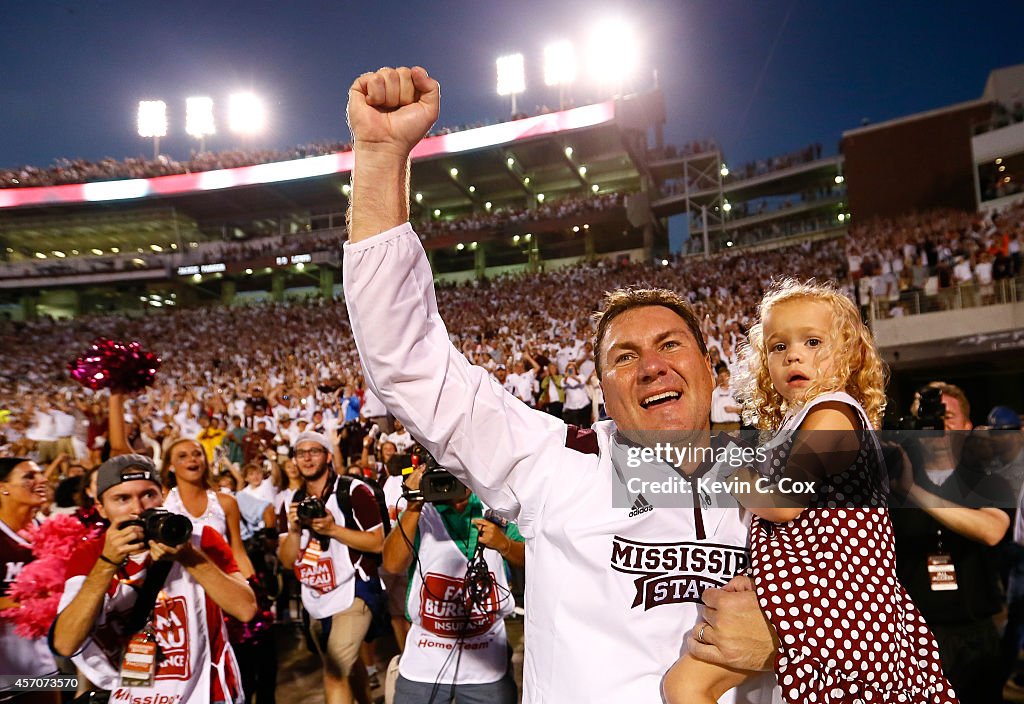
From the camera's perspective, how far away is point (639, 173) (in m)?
33.2

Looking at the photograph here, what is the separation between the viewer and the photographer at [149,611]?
2.27 metres

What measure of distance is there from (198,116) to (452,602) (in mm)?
42445

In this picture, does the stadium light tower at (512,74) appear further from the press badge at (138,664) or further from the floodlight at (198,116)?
the press badge at (138,664)

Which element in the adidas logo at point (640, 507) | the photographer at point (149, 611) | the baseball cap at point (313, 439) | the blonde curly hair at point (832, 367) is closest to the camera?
the adidas logo at point (640, 507)

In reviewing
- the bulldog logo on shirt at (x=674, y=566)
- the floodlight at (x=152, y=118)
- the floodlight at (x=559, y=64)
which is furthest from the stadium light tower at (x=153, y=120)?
the bulldog logo on shirt at (x=674, y=566)

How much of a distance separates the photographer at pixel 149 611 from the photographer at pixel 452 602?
834mm

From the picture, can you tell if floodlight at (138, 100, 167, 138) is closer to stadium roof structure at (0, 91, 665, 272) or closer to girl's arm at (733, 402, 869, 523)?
stadium roof structure at (0, 91, 665, 272)

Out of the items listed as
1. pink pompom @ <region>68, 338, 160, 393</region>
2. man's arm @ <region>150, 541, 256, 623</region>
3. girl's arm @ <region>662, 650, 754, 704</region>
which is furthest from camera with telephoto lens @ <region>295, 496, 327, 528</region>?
girl's arm @ <region>662, 650, 754, 704</region>

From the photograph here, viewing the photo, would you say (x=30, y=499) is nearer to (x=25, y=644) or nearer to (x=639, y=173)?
(x=25, y=644)

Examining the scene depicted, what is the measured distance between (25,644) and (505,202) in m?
32.2

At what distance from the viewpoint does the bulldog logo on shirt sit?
1.36 meters

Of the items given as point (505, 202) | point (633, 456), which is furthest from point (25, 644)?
point (505, 202)

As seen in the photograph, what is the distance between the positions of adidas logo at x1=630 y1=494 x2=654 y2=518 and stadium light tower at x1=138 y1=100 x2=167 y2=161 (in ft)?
142

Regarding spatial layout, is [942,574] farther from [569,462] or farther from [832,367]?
[569,462]
